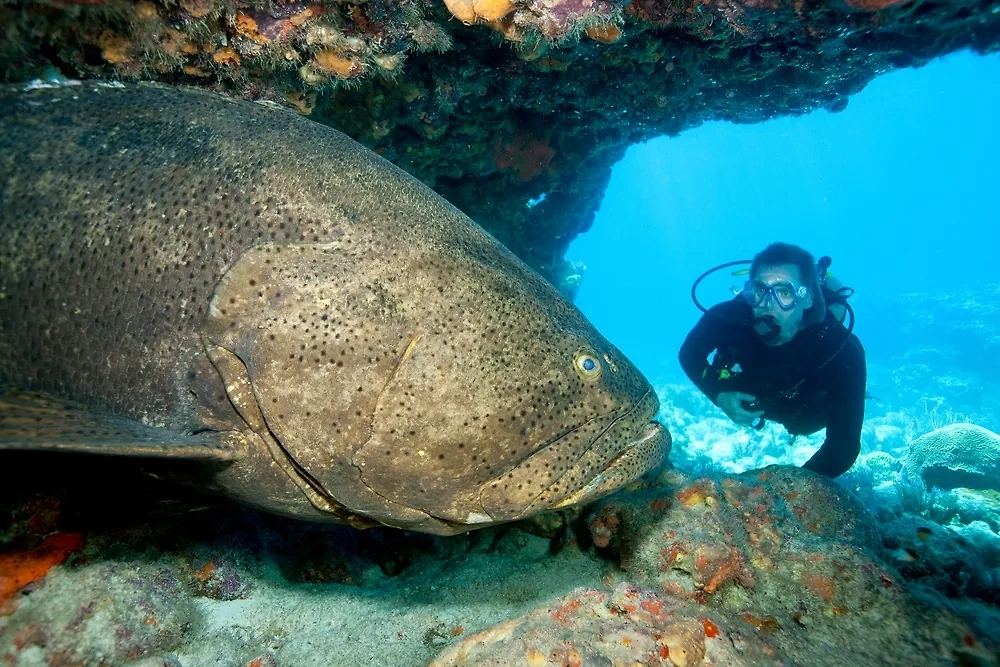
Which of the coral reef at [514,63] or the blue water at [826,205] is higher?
the blue water at [826,205]

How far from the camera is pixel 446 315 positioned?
2.38 m

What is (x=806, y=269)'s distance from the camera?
300 inches

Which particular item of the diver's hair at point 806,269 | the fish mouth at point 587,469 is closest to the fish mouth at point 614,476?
the fish mouth at point 587,469

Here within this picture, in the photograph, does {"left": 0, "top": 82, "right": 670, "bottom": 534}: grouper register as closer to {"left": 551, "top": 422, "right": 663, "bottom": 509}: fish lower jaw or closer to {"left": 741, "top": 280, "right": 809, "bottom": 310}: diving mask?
{"left": 551, "top": 422, "right": 663, "bottom": 509}: fish lower jaw

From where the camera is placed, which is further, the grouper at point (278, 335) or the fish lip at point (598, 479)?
the fish lip at point (598, 479)

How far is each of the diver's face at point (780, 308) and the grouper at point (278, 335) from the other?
6258 millimetres

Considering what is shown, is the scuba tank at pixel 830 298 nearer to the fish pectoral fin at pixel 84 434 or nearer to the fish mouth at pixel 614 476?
the fish mouth at pixel 614 476

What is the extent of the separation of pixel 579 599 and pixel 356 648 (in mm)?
1463

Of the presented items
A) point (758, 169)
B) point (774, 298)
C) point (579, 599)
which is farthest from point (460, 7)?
point (758, 169)

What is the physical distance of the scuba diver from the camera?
24.7 ft

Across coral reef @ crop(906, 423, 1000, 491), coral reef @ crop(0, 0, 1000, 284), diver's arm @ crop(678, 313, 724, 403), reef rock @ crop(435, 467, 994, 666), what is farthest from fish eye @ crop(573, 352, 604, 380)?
coral reef @ crop(906, 423, 1000, 491)

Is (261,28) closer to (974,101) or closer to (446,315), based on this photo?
(446,315)

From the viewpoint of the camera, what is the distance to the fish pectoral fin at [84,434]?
180cm

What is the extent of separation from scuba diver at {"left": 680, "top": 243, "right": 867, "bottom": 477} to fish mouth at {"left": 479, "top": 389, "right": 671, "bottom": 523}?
595 centimetres
